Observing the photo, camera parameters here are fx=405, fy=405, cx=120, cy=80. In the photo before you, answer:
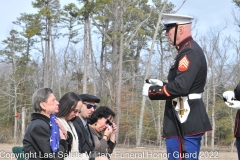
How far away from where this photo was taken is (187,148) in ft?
9.72

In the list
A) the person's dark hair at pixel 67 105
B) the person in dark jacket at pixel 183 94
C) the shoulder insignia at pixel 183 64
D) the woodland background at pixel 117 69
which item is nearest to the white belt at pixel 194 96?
the person in dark jacket at pixel 183 94

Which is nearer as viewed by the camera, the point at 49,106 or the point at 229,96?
the point at 229,96

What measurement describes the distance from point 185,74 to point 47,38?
104 feet

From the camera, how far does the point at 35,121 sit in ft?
11.6

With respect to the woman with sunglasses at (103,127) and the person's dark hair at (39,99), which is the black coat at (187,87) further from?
the woman with sunglasses at (103,127)

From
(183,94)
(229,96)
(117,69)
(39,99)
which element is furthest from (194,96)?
(117,69)

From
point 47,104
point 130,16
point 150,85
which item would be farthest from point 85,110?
point 130,16

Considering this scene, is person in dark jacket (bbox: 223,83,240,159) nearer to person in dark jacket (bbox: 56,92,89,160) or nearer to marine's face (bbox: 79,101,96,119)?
person in dark jacket (bbox: 56,92,89,160)

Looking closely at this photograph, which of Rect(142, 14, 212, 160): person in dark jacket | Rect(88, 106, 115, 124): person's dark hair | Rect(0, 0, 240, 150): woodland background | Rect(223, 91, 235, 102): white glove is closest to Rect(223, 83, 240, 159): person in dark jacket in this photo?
Rect(223, 91, 235, 102): white glove

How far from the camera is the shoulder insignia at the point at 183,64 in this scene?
9.76 feet

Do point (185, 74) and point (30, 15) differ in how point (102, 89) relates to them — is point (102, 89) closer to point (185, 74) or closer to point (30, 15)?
point (30, 15)

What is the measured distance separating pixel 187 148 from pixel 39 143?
1.28m

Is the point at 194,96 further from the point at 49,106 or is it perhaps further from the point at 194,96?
the point at 49,106

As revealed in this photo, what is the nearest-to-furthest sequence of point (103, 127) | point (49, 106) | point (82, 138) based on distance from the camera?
point (49, 106), point (82, 138), point (103, 127)
